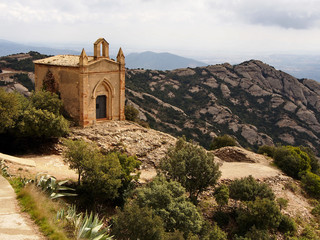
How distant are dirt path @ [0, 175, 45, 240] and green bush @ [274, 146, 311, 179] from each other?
24338 mm

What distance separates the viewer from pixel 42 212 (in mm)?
9555

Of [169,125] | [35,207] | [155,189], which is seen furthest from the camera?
[169,125]

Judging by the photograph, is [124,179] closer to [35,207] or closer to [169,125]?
[35,207]

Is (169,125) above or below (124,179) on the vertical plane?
below

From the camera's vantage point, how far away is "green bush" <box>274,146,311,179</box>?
27.0m

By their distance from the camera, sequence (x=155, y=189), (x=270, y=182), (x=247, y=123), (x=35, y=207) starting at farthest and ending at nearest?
1. (x=247, y=123)
2. (x=270, y=182)
3. (x=155, y=189)
4. (x=35, y=207)

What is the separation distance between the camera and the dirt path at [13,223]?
8.11m

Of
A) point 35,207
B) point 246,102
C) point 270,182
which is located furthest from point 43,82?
point 246,102

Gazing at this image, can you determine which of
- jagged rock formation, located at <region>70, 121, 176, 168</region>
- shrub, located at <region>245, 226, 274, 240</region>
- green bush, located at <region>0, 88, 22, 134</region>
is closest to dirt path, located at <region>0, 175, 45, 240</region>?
green bush, located at <region>0, 88, 22, 134</region>

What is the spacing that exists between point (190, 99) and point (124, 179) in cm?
6273

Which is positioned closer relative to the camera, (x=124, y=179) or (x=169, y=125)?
(x=124, y=179)

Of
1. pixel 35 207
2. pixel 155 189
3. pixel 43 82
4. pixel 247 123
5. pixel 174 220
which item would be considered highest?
pixel 43 82

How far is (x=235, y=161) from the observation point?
28.8m

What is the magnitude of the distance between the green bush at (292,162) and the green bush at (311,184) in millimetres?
1457
